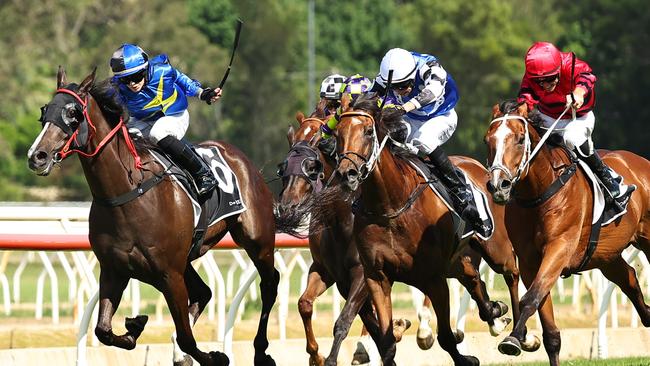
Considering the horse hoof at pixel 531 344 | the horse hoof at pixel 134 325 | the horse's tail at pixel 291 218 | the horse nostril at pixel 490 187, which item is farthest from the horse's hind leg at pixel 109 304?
the horse hoof at pixel 531 344

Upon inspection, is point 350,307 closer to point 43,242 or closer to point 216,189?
point 216,189

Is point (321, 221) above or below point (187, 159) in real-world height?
below

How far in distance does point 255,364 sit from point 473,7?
124 ft

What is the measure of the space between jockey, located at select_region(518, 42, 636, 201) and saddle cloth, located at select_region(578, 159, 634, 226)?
2.5 inches

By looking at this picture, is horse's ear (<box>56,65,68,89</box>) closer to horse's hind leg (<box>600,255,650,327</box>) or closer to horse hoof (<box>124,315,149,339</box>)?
horse hoof (<box>124,315,149,339</box>)

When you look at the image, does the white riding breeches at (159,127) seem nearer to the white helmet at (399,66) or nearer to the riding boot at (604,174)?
the white helmet at (399,66)

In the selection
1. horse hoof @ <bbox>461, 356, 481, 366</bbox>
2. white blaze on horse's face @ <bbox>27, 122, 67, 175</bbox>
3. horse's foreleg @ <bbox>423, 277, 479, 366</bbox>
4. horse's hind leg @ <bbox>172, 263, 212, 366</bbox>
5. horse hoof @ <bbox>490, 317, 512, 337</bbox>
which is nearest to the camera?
white blaze on horse's face @ <bbox>27, 122, 67, 175</bbox>

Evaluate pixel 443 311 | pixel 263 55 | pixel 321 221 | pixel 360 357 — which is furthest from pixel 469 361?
pixel 263 55

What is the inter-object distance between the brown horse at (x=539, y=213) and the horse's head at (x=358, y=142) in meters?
0.66

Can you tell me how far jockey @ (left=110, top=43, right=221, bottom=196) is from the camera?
8438 millimetres

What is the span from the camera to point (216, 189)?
9062mm

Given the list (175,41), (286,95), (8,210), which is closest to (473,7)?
(286,95)

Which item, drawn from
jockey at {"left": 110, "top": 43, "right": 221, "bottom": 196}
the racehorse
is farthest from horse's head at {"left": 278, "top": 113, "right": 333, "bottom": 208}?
jockey at {"left": 110, "top": 43, "right": 221, "bottom": 196}

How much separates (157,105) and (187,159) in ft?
1.42
